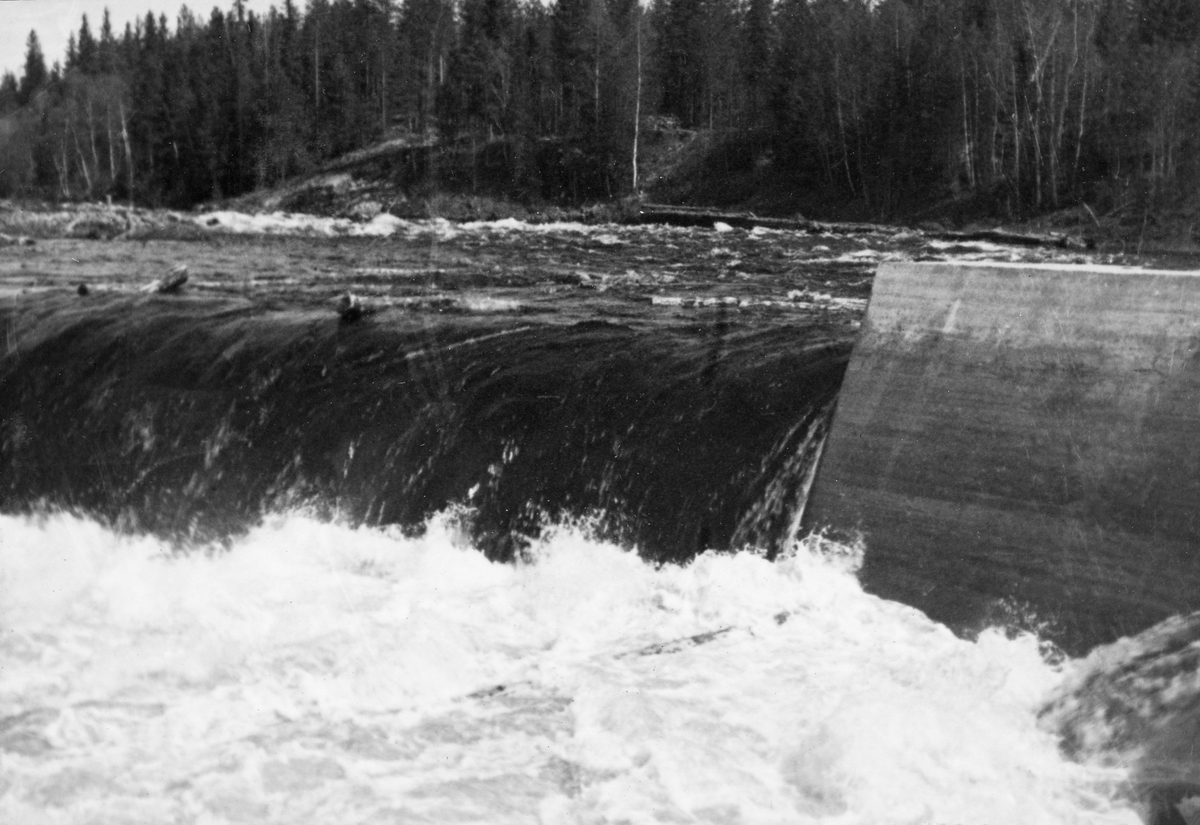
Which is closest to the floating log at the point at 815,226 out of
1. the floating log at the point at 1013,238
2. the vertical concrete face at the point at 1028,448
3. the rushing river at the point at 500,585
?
the floating log at the point at 1013,238

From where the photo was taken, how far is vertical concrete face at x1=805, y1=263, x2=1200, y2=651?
17.2ft

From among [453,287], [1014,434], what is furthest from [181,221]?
[1014,434]

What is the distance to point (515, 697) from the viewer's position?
5.18 metres

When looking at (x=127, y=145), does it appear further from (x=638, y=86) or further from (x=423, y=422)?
(x=423, y=422)

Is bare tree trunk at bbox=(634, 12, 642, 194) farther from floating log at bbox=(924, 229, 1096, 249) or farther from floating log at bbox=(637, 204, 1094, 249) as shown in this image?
floating log at bbox=(924, 229, 1096, 249)

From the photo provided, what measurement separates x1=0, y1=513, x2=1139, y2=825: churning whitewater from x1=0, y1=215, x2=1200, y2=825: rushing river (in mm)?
17

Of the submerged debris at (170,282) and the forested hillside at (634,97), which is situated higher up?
the forested hillside at (634,97)

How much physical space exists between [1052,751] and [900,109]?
16.9 ft

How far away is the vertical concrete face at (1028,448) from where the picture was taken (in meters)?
5.24

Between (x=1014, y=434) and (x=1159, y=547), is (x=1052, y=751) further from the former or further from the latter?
(x=1014, y=434)

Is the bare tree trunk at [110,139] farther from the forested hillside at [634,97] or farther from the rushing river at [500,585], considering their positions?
the rushing river at [500,585]

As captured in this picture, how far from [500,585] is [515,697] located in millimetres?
1288

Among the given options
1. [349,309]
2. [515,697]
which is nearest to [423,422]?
[349,309]

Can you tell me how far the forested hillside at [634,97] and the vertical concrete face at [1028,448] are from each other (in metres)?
2.33
